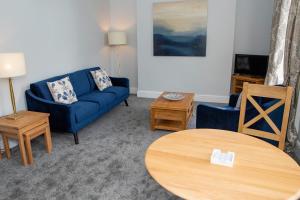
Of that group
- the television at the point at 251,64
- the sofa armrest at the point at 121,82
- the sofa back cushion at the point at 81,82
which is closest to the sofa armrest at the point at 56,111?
the sofa back cushion at the point at 81,82

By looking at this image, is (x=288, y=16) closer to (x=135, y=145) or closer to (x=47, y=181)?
(x=135, y=145)

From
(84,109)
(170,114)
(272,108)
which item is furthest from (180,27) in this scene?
(272,108)

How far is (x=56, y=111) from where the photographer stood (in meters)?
3.09

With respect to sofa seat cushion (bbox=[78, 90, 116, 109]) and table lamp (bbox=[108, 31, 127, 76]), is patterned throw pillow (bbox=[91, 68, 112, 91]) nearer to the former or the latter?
sofa seat cushion (bbox=[78, 90, 116, 109])

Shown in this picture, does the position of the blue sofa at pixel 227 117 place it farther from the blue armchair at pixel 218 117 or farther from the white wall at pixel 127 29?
the white wall at pixel 127 29

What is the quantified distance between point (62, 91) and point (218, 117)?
228 cm

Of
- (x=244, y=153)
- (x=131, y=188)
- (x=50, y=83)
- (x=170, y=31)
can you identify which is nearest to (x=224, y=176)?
(x=244, y=153)

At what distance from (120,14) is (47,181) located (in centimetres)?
419

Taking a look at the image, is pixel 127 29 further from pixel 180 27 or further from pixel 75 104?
pixel 75 104

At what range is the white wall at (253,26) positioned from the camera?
457 centimetres

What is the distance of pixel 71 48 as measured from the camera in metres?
4.25

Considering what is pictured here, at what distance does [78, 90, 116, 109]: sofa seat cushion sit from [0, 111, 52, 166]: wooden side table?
100cm

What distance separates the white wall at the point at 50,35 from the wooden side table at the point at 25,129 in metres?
0.45

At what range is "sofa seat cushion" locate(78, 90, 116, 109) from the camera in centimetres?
380
